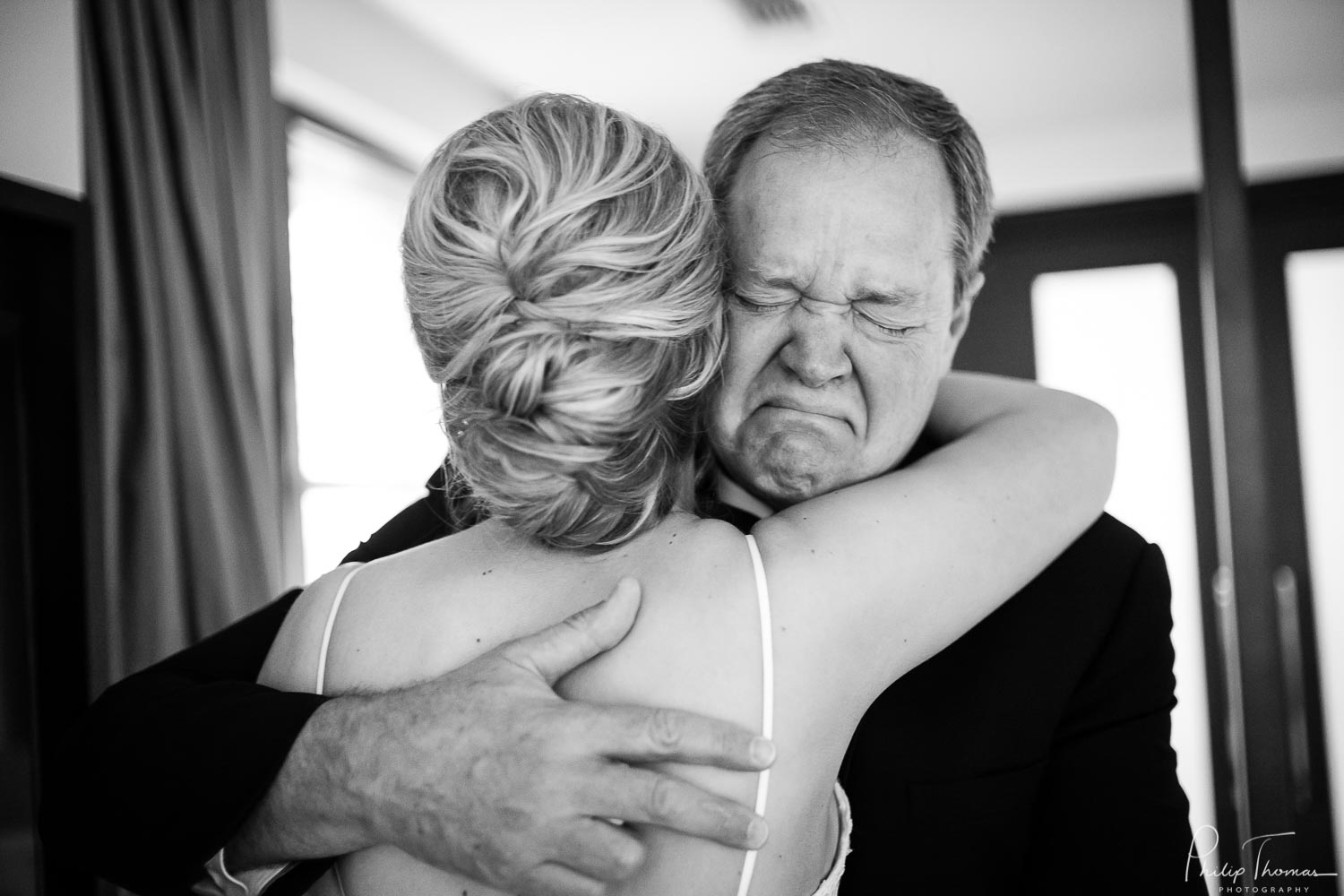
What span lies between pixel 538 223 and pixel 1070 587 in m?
0.86

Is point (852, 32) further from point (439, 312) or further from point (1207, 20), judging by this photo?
point (439, 312)

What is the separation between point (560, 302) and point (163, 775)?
2.06 ft

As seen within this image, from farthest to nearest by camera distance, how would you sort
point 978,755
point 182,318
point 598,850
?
1. point 182,318
2. point 978,755
3. point 598,850

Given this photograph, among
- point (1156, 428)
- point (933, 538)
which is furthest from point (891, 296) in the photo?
point (1156, 428)

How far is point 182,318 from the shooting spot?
2469mm

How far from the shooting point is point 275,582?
9.15ft

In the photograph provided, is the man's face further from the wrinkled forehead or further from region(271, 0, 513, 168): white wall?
region(271, 0, 513, 168): white wall

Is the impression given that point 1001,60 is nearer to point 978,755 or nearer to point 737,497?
point 737,497

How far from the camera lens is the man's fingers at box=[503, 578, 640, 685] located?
77 centimetres

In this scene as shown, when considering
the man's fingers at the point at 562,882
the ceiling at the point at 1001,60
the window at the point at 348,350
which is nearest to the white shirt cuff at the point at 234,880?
the man's fingers at the point at 562,882

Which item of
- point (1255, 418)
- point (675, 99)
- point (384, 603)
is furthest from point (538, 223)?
point (675, 99)

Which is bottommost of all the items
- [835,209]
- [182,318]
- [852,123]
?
[835,209]

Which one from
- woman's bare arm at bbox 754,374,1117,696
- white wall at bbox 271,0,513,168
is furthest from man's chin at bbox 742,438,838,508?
white wall at bbox 271,0,513,168

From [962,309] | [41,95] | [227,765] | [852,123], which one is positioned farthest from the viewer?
[41,95]
